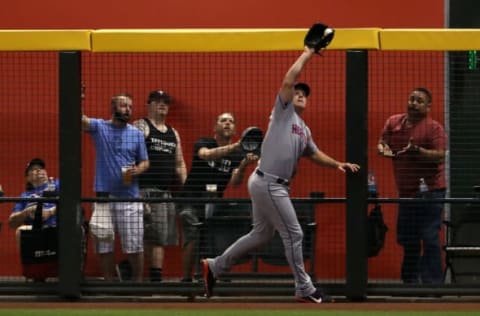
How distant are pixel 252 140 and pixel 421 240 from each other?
1794mm

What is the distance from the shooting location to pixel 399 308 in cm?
1062

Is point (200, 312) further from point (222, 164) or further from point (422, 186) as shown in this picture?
point (422, 186)

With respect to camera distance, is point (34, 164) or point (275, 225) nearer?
point (275, 225)

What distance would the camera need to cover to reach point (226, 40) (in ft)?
36.2

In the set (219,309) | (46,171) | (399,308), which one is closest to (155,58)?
(46,171)

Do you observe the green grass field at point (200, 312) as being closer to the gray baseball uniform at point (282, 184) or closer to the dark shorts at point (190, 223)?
the gray baseball uniform at point (282, 184)

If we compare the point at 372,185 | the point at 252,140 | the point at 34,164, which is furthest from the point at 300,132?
the point at 34,164

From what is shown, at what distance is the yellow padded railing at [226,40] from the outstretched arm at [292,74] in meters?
0.89

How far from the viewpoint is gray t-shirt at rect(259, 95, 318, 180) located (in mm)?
10344

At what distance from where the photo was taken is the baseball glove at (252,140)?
11062 mm

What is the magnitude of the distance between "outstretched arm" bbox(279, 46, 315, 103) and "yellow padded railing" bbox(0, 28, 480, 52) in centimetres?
89

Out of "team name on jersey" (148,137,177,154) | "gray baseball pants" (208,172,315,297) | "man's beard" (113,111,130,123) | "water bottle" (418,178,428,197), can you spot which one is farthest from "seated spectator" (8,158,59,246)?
"water bottle" (418,178,428,197)

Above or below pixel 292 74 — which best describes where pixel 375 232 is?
below
